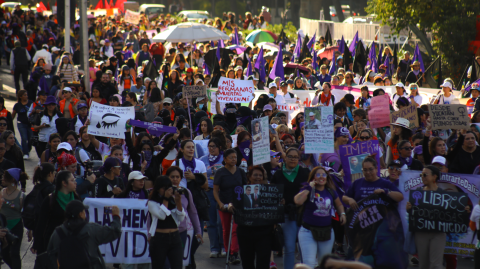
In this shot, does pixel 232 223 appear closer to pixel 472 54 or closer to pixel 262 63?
pixel 262 63

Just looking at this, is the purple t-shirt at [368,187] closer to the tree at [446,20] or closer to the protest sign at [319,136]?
the protest sign at [319,136]

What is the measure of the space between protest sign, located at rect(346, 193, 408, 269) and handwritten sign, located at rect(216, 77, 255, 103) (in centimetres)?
657

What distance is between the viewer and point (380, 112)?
10297mm

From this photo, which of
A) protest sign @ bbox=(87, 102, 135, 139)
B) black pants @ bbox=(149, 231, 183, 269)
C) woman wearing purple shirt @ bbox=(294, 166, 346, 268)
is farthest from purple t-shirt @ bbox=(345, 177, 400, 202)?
protest sign @ bbox=(87, 102, 135, 139)

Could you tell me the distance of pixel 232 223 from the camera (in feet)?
25.1

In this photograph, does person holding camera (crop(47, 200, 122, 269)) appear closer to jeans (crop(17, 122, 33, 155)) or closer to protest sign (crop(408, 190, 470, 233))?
protest sign (crop(408, 190, 470, 233))

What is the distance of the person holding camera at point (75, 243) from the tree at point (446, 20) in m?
17.3

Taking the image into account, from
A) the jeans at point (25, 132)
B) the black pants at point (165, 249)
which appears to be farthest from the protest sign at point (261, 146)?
the jeans at point (25, 132)

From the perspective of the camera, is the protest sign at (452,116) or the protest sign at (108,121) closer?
the protest sign at (452,116)

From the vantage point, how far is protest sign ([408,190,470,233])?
263 inches

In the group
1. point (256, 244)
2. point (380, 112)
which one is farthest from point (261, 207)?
point (380, 112)

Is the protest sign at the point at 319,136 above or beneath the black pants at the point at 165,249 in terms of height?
above

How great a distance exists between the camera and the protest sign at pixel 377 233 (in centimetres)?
650

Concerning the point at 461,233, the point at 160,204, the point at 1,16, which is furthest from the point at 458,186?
the point at 1,16
